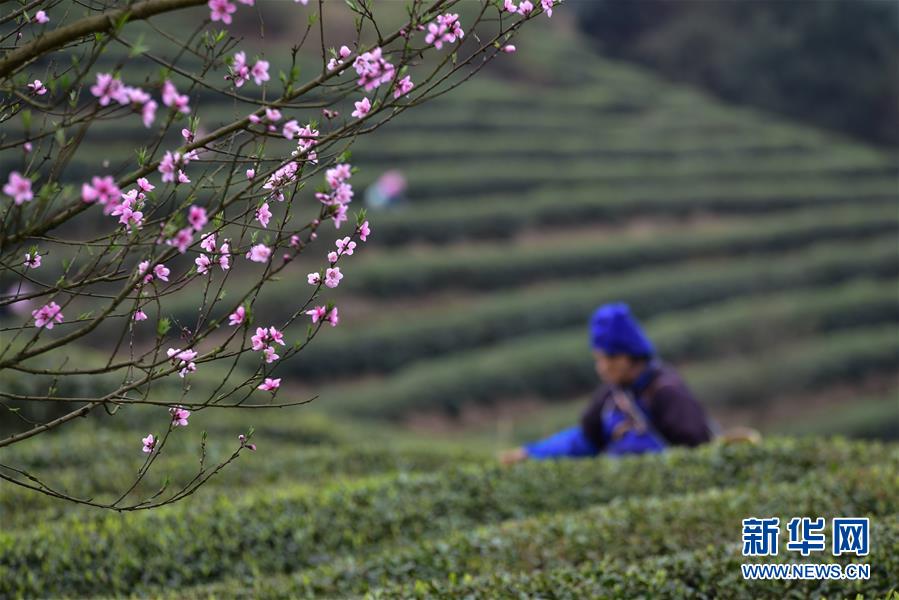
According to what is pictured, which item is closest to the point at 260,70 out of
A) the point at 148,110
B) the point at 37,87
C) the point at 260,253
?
the point at 148,110

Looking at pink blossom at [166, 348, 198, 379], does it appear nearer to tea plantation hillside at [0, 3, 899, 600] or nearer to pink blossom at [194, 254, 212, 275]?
pink blossom at [194, 254, 212, 275]

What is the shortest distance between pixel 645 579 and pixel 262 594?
1.62 meters

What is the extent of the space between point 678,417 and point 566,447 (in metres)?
0.86

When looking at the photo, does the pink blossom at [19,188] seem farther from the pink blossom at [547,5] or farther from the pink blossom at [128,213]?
the pink blossom at [547,5]

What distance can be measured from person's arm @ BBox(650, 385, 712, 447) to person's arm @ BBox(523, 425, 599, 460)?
553 millimetres

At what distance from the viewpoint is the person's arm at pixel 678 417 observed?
5.33 m

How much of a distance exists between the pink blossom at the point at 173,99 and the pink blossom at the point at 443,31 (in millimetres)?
706

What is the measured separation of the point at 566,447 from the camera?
19.6 feet

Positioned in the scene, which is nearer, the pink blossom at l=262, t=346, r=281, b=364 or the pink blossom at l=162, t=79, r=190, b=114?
the pink blossom at l=162, t=79, r=190, b=114

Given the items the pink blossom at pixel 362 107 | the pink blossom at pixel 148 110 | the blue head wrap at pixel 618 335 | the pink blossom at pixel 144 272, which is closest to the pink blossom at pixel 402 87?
the pink blossom at pixel 362 107

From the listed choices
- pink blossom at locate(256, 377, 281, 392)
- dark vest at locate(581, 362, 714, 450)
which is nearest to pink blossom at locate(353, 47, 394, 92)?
pink blossom at locate(256, 377, 281, 392)

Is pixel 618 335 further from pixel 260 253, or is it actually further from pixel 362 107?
pixel 260 253

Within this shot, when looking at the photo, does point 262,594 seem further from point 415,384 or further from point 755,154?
point 755,154

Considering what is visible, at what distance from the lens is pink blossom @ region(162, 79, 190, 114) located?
6.95 ft
